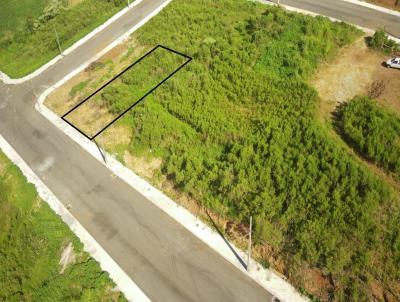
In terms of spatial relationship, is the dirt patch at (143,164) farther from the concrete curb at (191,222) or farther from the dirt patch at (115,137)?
the dirt patch at (115,137)

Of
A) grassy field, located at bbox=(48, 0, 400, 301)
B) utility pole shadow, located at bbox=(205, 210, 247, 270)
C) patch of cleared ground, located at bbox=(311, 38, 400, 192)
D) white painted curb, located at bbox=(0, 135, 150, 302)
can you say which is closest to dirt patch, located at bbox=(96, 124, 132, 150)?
grassy field, located at bbox=(48, 0, 400, 301)

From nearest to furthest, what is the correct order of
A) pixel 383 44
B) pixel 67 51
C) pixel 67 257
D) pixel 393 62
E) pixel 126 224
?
pixel 67 257, pixel 126 224, pixel 393 62, pixel 383 44, pixel 67 51

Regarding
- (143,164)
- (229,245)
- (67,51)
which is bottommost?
(67,51)

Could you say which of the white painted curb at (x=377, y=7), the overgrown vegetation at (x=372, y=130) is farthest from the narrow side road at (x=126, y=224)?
the white painted curb at (x=377, y=7)

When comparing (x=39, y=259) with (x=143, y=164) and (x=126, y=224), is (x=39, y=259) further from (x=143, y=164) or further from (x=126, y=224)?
(x=143, y=164)

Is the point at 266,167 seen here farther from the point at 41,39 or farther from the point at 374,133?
the point at 41,39

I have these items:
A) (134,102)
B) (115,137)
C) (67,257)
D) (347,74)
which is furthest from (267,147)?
(67,257)

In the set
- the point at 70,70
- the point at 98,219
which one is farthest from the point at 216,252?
the point at 70,70
